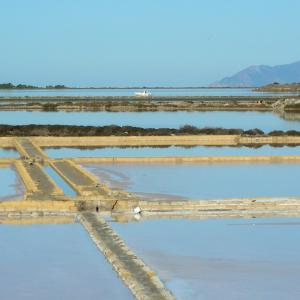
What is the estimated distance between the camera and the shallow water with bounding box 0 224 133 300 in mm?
5582

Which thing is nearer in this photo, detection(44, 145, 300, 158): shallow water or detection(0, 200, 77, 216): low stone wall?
detection(0, 200, 77, 216): low stone wall

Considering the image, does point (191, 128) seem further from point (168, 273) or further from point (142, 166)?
point (168, 273)

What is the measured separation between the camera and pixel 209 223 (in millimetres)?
8383

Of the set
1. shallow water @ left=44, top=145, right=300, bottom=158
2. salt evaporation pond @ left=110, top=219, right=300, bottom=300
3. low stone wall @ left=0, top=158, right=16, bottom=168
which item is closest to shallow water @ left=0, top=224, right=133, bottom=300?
salt evaporation pond @ left=110, top=219, right=300, bottom=300

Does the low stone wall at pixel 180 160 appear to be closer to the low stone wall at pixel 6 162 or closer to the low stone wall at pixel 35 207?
the low stone wall at pixel 6 162

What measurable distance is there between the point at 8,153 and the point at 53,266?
34.1 ft

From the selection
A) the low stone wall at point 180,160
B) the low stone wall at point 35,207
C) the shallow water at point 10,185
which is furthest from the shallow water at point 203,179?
the low stone wall at point 35,207

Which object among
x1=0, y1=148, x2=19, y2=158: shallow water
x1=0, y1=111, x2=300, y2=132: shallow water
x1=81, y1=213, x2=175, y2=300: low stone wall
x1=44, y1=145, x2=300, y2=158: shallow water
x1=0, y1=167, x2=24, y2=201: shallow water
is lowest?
Answer: x1=0, y1=111, x2=300, y2=132: shallow water

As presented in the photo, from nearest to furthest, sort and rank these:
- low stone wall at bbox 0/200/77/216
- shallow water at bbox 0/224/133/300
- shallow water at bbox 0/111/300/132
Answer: shallow water at bbox 0/224/133/300 → low stone wall at bbox 0/200/77/216 → shallow water at bbox 0/111/300/132

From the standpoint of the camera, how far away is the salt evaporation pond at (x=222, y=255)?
5672mm

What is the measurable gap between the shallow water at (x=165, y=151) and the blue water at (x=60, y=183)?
3626mm

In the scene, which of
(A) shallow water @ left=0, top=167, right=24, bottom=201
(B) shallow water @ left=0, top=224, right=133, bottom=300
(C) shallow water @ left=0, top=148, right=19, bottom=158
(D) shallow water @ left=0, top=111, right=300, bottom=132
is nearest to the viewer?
(B) shallow water @ left=0, top=224, right=133, bottom=300

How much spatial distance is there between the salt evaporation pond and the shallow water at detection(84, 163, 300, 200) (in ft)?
6.21

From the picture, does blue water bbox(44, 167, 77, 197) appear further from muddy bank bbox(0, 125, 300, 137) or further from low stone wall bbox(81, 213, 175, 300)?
muddy bank bbox(0, 125, 300, 137)
